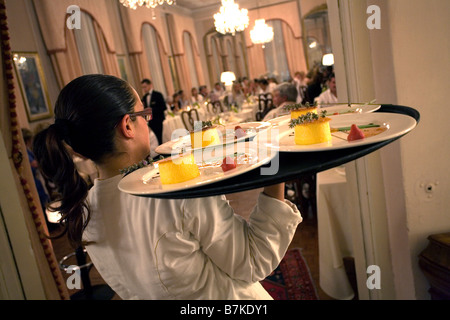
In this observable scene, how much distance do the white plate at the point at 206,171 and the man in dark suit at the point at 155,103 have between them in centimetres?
172

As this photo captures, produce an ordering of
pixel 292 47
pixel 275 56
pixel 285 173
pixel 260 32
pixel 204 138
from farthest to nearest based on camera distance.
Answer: pixel 275 56 < pixel 292 47 < pixel 260 32 < pixel 204 138 < pixel 285 173

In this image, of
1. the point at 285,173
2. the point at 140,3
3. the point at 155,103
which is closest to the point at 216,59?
the point at 140,3

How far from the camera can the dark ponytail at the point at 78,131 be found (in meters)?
0.89

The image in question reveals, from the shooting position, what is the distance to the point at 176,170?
81 centimetres

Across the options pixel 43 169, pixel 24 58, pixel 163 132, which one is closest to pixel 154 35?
pixel 163 132

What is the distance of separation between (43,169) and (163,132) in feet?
5.20

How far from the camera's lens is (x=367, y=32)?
5.46ft

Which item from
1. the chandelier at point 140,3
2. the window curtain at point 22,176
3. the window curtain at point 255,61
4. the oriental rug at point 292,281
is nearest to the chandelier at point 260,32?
the window curtain at point 255,61

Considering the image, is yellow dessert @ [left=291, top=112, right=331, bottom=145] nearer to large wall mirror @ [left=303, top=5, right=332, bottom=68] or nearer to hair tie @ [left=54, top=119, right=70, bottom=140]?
hair tie @ [left=54, top=119, right=70, bottom=140]

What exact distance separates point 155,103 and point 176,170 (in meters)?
2.26

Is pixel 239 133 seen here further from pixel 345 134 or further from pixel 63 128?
pixel 63 128

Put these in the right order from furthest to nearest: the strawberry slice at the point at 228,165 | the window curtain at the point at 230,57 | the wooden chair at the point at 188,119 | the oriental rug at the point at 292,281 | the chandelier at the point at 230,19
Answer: the oriental rug at the point at 292,281, the wooden chair at the point at 188,119, the window curtain at the point at 230,57, the chandelier at the point at 230,19, the strawberry slice at the point at 228,165

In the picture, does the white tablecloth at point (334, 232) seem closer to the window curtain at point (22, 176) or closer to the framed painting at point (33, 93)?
the window curtain at point (22, 176)

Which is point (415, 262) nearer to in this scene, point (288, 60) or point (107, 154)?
point (107, 154)
